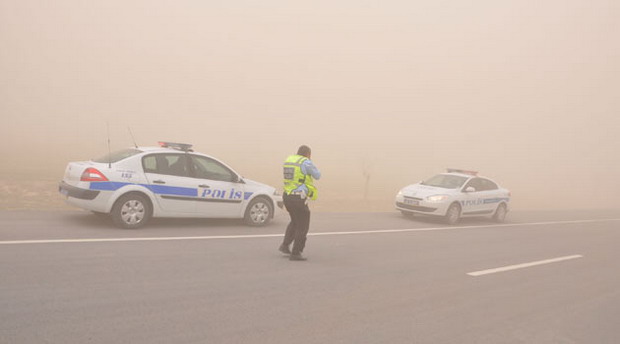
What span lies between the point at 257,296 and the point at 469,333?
2.30 metres

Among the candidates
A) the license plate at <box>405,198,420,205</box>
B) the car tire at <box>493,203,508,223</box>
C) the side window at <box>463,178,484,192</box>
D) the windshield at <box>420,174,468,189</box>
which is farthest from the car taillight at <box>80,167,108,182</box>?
the car tire at <box>493,203,508,223</box>

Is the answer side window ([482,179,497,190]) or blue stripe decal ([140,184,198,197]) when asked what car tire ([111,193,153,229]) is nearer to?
blue stripe decal ([140,184,198,197])

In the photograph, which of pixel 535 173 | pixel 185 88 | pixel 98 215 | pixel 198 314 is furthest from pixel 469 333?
pixel 185 88

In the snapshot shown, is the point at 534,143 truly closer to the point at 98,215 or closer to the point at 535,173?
the point at 535,173

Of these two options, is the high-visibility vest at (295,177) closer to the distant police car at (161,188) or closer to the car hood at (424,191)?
the distant police car at (161,188)

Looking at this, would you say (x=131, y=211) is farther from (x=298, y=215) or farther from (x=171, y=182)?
(x=298, y=215)

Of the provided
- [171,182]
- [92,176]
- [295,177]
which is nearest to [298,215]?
[295,177]

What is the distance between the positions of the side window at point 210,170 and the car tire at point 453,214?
7.22 metres

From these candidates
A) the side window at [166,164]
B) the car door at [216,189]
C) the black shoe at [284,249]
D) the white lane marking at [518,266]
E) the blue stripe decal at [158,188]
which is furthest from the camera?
the car door at [216,189]

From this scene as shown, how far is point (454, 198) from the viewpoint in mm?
14492

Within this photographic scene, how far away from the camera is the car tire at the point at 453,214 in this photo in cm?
1438

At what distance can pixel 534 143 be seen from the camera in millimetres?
101750

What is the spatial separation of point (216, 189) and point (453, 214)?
791cm

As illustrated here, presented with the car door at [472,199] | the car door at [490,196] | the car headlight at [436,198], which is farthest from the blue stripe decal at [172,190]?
the car door at [490,196]
